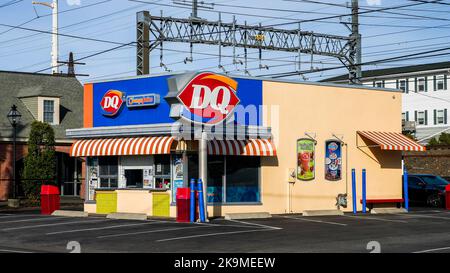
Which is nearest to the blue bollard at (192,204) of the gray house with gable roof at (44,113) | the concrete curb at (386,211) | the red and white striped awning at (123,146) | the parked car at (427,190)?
the red and white striped awning at (123,146)

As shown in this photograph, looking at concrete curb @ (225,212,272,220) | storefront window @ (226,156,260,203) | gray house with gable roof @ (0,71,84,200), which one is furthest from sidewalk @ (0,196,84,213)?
concrete curb @ (225,212,272,220)

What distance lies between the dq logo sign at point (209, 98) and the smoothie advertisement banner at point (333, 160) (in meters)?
4.87

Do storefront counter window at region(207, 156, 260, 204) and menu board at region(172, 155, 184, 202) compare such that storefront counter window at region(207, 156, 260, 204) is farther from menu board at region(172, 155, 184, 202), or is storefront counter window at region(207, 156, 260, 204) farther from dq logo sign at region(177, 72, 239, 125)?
dq logo sign at region(177, 72, 239, 125)

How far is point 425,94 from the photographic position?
251 feet

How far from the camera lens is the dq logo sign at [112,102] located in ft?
98.4

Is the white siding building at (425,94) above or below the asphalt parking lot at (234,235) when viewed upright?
above

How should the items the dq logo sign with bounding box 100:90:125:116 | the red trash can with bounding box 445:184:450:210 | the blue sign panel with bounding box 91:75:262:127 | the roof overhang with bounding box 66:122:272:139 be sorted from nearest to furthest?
the roof overhang with bounding box 66:122:272:139
the blue sign panel with bounding box 91:75:262:127
the dq logo sign with bounding box 100:90:125:116
the red trash can with bounding box 445:184:450:210

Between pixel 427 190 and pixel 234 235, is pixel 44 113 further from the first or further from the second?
pixel 234 235

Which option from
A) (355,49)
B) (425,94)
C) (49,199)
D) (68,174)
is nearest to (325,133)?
(49,199)

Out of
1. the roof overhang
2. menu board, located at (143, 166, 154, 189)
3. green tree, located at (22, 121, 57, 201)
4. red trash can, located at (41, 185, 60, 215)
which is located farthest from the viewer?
green tree, located at (22, 121, 57, 201)

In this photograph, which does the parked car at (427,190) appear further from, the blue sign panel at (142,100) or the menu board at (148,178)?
the blue sign panel at (142,100)

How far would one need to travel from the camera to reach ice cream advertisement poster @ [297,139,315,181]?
100.0ft

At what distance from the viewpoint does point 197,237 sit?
69.4 feet

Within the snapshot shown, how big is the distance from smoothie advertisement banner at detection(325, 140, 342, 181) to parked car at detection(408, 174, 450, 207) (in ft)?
25.2
